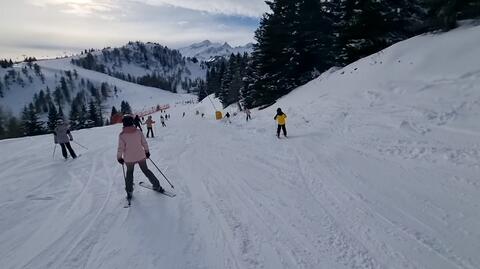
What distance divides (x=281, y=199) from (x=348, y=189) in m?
1.54

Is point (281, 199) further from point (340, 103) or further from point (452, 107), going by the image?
point (340, 103)

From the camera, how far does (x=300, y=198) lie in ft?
24.6

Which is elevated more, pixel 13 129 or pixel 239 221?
pixel 239 221

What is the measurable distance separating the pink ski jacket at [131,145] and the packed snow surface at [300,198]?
41.2 inches

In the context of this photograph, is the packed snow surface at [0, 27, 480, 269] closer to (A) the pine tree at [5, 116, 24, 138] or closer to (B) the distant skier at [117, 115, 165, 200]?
(B) the distant skier at [117, 115, 165, 200]

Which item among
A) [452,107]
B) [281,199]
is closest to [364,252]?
[281,199]

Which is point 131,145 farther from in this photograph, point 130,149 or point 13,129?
point 13,129

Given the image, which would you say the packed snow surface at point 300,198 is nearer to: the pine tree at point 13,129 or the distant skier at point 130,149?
the distant skier at point 130,149

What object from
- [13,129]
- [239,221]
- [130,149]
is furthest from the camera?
[13,129]

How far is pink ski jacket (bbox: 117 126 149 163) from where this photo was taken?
816 cm

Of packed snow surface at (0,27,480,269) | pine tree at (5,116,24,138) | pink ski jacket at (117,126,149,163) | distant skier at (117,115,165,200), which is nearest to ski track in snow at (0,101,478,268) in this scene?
packed snow surface at (0,27,480,269)

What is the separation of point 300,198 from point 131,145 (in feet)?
13.5

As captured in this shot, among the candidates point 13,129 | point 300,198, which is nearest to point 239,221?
point 300,198

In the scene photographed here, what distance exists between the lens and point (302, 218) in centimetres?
644
